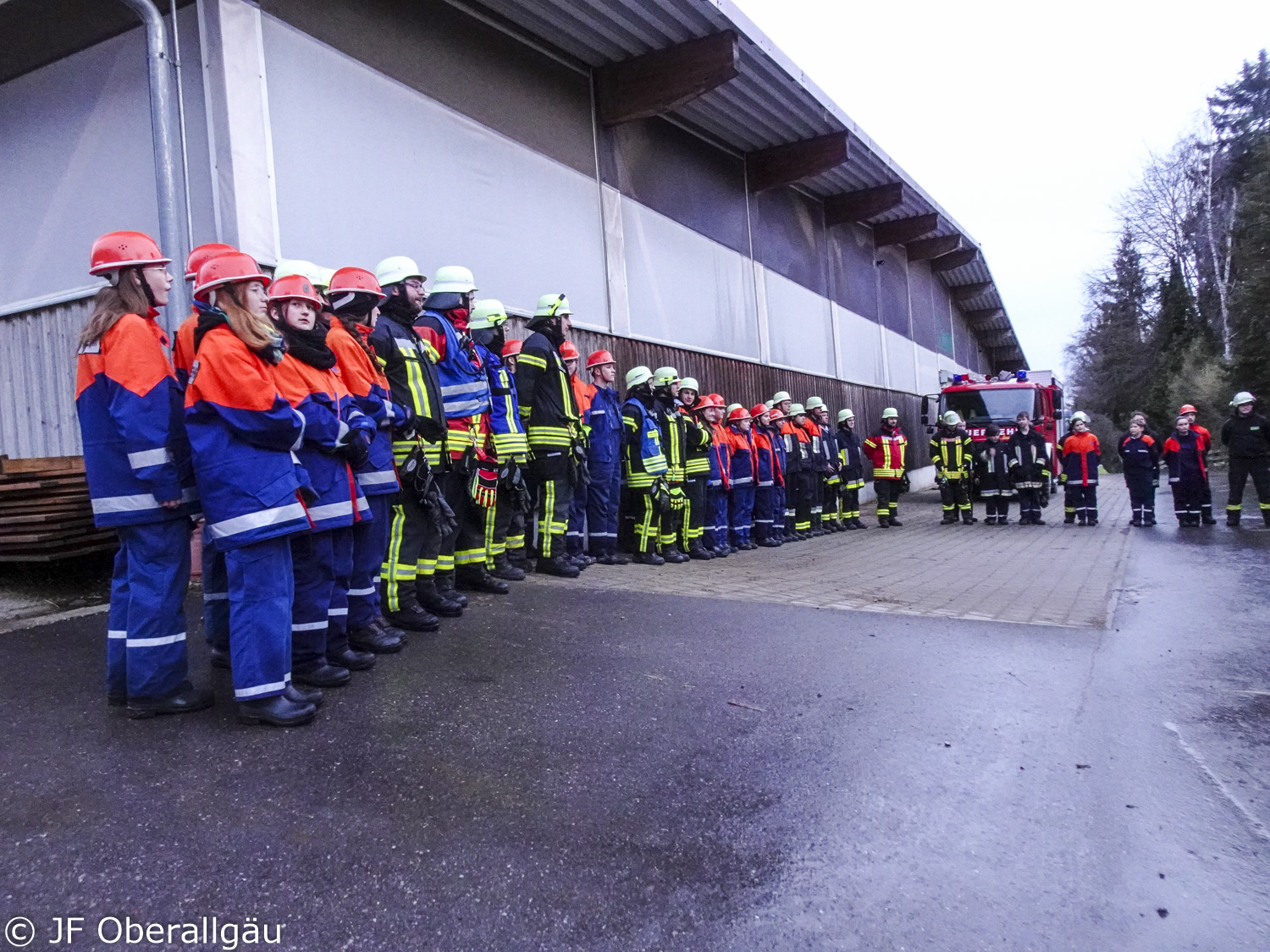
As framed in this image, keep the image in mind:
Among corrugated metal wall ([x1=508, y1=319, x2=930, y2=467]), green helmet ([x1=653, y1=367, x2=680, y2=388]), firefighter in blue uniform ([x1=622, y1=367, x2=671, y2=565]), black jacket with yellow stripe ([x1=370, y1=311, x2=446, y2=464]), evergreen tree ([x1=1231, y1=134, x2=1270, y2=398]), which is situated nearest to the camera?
black jacket with yellow stripe ([x1=370, y1=311, x2=446, y2=464])

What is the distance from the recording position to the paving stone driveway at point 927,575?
6.73 metres

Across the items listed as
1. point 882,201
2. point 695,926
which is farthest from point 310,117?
point 882,201

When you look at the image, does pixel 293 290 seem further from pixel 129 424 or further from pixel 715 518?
pixel 715 518

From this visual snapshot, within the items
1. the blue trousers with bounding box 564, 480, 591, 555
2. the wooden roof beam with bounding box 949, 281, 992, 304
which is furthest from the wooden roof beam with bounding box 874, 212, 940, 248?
the blue trousers with bounding box 564, 480, 591, 555

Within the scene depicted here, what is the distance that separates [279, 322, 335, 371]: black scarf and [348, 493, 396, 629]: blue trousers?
2.59 ft

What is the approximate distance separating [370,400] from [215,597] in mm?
1229

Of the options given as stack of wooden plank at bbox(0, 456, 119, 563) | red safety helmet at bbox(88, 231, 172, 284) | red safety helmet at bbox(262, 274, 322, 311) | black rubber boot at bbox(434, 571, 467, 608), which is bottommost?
black rubber boot at bbox(434, 571, 467, 608)

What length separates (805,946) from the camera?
87.2 inches

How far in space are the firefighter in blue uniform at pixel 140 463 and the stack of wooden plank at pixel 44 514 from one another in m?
2.73

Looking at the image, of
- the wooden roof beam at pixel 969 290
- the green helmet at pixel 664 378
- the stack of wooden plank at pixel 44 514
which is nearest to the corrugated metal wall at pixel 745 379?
the green helmet at pixel 664 378

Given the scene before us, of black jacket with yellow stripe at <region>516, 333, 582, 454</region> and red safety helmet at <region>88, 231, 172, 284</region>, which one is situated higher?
red safety helmet at <region>88, 231, 172, 284</region>

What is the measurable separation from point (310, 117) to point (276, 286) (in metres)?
3.86

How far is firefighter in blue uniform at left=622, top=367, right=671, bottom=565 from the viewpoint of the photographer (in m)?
8.66

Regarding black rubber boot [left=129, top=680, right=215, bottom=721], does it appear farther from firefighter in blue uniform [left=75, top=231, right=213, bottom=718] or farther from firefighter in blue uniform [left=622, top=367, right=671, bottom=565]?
firefighter in blue uniform [left=622, top=367, right=671, bottom=565]
